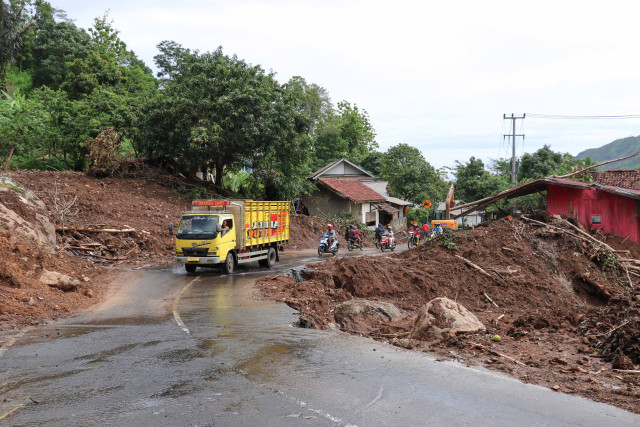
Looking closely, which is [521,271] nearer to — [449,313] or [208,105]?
[449,313]

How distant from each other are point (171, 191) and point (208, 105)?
647 cm

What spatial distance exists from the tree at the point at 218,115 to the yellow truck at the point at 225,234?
30.8 ft

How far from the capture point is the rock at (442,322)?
10391 millimetres

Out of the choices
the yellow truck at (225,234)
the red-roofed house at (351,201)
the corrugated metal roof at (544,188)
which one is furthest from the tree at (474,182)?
the yellow truck at (225,234)

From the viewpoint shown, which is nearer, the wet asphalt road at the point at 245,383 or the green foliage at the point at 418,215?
the wet asphalt road at the point at 245,383

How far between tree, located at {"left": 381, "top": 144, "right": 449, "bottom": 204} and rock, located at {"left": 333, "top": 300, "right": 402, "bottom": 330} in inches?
1661

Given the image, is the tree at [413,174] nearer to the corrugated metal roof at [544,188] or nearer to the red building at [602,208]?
the corrugated metal roof at [544,188]

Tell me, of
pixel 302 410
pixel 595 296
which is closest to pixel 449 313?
pixel 302 410

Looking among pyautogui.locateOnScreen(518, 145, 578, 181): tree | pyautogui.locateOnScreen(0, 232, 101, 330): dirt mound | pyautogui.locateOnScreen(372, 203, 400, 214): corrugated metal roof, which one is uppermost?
pyautogui.locateOnScreen(518, 145, 578, 181): tree

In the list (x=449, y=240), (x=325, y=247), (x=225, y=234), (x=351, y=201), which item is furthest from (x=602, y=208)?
(x=351, y=201)

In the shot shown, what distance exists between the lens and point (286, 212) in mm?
24781

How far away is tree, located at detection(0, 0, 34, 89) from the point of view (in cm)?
4444

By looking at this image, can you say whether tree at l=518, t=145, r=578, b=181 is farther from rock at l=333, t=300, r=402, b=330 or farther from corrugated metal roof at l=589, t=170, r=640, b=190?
rock at l=333, t=300, r=402, b=330

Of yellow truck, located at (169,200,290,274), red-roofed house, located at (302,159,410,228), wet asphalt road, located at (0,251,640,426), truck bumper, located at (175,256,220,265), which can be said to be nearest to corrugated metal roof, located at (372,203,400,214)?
red-roofed house, located at (302,159,410,228)
